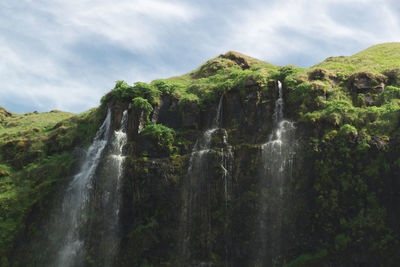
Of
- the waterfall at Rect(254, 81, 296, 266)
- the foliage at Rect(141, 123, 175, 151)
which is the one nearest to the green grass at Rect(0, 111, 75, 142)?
the foliage at Rect(141, 123, 175, 151)

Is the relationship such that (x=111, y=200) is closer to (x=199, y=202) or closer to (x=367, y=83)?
(x=199, y=202)

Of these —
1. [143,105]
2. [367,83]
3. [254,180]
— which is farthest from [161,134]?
[367,83]

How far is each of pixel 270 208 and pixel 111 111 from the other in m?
13.3

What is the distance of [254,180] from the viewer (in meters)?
18.0

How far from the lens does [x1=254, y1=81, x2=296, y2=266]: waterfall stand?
1630 cm

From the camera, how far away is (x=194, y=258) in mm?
17094

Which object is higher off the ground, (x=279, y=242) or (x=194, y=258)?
(x=279, y=242)

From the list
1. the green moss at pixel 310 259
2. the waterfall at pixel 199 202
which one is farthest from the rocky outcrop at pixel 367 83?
the green moss at pixel 310 259

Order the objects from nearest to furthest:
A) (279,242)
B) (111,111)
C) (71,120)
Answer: (279,242)
(111,111)
(71,120)

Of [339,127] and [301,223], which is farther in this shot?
[339,127]

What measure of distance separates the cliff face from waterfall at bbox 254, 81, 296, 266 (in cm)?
5

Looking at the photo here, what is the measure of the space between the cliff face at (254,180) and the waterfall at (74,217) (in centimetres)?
49

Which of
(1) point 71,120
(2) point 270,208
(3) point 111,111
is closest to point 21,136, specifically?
(1) point 71,120

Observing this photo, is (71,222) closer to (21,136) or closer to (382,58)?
(21,136)
